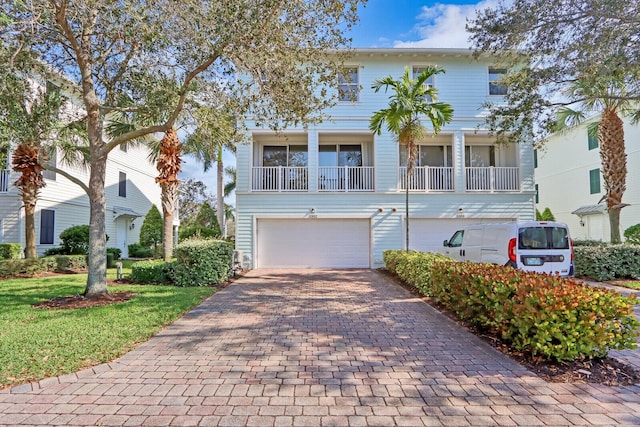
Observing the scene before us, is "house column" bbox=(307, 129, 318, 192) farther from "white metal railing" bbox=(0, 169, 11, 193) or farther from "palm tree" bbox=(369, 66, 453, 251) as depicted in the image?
"white metal railing" bbox=(0, 169, 11, 193)

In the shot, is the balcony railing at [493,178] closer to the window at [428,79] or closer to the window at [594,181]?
the window at [428,79]

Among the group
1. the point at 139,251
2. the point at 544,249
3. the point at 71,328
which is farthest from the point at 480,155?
the point at 139,251

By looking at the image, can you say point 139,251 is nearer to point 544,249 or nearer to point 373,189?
point 373,189

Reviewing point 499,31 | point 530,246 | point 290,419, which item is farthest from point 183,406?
point 499,31

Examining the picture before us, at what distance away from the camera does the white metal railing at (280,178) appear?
48.2ft

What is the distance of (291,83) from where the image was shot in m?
7.57

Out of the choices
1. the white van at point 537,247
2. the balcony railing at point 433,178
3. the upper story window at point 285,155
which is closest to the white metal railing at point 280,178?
the upper story window at point 285,155

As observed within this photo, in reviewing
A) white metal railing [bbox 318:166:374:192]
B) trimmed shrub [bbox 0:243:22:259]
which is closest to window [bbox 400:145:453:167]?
white metal railing [bbox 318:166:374:192]

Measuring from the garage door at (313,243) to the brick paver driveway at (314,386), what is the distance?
28.7 feet

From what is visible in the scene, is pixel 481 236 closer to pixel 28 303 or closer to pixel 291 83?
pixel 291 83

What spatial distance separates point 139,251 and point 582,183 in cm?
2662

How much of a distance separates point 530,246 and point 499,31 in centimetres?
525

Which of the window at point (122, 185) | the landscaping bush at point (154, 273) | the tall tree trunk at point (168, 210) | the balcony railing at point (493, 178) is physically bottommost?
the landscaping bush at point (154, 273)

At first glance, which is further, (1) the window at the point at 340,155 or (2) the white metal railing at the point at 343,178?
(1) the window at the point at 340,155
